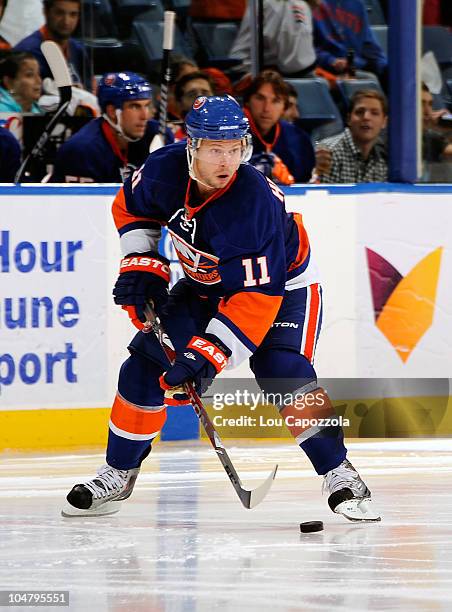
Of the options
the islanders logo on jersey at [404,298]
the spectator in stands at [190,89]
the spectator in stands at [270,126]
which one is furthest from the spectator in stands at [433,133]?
the spectator in stands at [190,89]

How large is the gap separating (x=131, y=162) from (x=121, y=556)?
2.07 metres

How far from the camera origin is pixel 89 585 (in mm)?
2887

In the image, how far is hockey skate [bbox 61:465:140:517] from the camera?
364 cm

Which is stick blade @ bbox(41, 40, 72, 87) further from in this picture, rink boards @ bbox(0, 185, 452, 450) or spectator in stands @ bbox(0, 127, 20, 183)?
rink boards @ bbox(0, 185, 452, 450)

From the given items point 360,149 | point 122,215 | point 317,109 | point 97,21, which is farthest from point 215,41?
point 122,215

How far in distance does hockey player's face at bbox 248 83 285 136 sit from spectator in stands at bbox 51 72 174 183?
41 centimetres

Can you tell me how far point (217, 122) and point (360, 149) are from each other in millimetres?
1936

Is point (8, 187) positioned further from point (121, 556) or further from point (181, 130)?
point (121, 556)

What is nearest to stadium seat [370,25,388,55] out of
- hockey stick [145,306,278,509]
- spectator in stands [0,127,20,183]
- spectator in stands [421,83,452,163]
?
spectator in stands [421,83,452,163]

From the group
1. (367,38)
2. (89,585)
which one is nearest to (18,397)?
(89,585)

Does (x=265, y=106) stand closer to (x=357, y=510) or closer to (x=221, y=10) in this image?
(x=221, y=10)

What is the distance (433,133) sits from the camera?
5.01 m

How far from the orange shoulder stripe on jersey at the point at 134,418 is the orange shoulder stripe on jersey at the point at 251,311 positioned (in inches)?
17.7

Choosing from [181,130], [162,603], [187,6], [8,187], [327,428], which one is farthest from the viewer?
[187,6]
